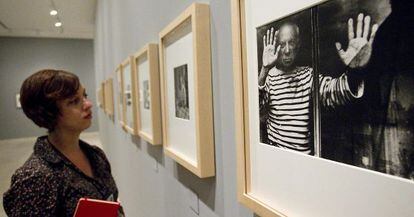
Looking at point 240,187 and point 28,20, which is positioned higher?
point 28,20

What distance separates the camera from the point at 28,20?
895 centimetres

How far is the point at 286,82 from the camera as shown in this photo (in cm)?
62

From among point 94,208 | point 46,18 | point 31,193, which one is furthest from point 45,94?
point 46,18

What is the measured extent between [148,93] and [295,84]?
4.45ft

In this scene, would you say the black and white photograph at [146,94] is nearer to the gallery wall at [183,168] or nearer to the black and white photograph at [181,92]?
the gallery wall at [183,168]

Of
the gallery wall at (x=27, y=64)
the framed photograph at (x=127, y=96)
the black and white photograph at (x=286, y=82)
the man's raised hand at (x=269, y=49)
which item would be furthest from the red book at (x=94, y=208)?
the gallery wall at (x=27, y=64)

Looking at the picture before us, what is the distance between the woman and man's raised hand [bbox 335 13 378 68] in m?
1.03

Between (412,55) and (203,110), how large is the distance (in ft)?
2.29

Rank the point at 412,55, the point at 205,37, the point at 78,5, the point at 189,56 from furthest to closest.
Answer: the point at 78,5, the point at 189,56, the point at 205,37, the point at 412,55

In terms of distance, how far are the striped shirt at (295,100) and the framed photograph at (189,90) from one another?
0.35 meters

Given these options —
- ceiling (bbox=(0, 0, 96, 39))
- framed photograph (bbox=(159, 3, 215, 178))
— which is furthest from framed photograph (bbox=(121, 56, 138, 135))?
ceiling (bbox=(0, 0, 96, 39))

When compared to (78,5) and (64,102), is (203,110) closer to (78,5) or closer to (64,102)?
(64,102)

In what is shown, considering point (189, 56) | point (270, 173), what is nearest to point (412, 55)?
point (270, 173)

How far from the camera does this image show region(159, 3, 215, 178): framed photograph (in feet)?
3.36
